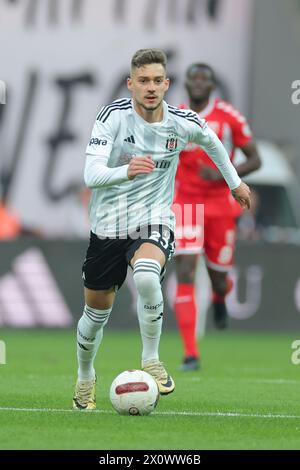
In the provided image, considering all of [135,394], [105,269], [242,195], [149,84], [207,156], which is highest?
[207,156]

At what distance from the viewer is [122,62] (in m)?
26.2

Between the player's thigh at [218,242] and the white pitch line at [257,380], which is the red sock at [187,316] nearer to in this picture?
the player's thigh at [218,242]

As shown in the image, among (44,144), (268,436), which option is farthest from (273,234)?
(268,436)

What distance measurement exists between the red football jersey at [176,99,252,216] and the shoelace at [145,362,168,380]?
4267 mm

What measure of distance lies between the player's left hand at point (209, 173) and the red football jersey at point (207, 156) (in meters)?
0.04

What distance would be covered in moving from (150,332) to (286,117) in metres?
17.7

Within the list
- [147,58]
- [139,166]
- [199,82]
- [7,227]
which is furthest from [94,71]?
[139,166]

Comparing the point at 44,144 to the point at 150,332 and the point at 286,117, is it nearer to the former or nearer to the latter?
the point at 286,117

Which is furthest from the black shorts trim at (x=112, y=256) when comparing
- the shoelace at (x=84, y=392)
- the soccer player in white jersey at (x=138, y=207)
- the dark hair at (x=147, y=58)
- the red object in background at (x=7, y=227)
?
the red object in background at (x=7, y=227)

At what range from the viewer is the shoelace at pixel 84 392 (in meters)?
8.16

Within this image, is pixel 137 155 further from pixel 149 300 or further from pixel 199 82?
pixel 199 82

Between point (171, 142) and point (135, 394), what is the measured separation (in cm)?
165

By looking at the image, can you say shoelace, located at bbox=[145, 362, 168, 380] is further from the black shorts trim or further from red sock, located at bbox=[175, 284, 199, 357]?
red sock, located at bbox=[175, 284, 199, 357]

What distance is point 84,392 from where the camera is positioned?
26.9ft
